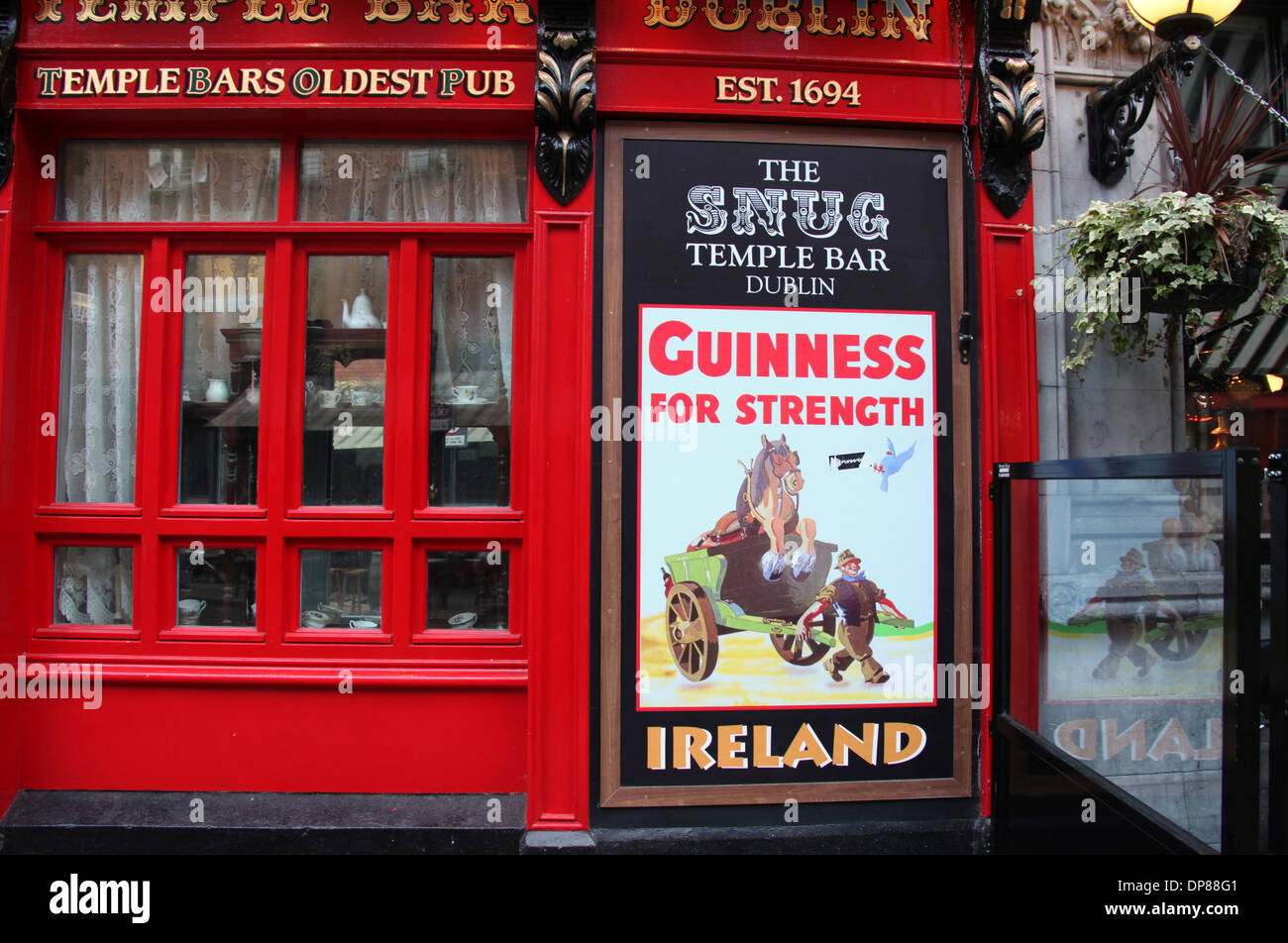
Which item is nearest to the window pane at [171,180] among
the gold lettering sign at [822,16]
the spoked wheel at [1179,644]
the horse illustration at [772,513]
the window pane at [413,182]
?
the window pane at [413,182]

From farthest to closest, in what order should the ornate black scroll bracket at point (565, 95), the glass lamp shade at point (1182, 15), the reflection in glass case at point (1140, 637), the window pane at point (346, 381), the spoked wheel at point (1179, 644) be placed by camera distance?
the window pane at point (346, 381), the ornate black scroll bracket at point (565, 95), the glass lamp shade at point (1182, 15), the spoked wheel at point (1179, 644), the reflection in glass case at point (1140, 637)

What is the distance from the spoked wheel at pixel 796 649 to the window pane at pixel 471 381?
6.50ft

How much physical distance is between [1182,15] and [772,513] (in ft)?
11.5

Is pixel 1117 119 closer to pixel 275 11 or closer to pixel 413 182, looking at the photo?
pixel 413 182

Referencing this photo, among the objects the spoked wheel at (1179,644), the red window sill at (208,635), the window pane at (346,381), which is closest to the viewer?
the spoked wheel at (1179,644)

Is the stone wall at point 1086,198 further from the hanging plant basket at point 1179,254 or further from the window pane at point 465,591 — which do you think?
the window pane at point 465,591

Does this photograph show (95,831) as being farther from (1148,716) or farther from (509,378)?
(1148,716)

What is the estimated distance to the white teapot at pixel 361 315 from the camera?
4.93 meters

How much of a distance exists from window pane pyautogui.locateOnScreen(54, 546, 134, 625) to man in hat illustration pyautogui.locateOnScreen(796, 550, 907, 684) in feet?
14.8

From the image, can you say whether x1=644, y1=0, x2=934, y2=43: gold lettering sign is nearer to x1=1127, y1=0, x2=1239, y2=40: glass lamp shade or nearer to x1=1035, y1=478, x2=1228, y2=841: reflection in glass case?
x1=1127, y1=0, x2=1239, y2=40: glass lamp shade

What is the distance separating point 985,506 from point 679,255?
2505mm

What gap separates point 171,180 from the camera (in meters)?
4.96

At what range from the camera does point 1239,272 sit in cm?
402

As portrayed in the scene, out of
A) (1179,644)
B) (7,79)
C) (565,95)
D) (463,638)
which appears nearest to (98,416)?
(7,79)
